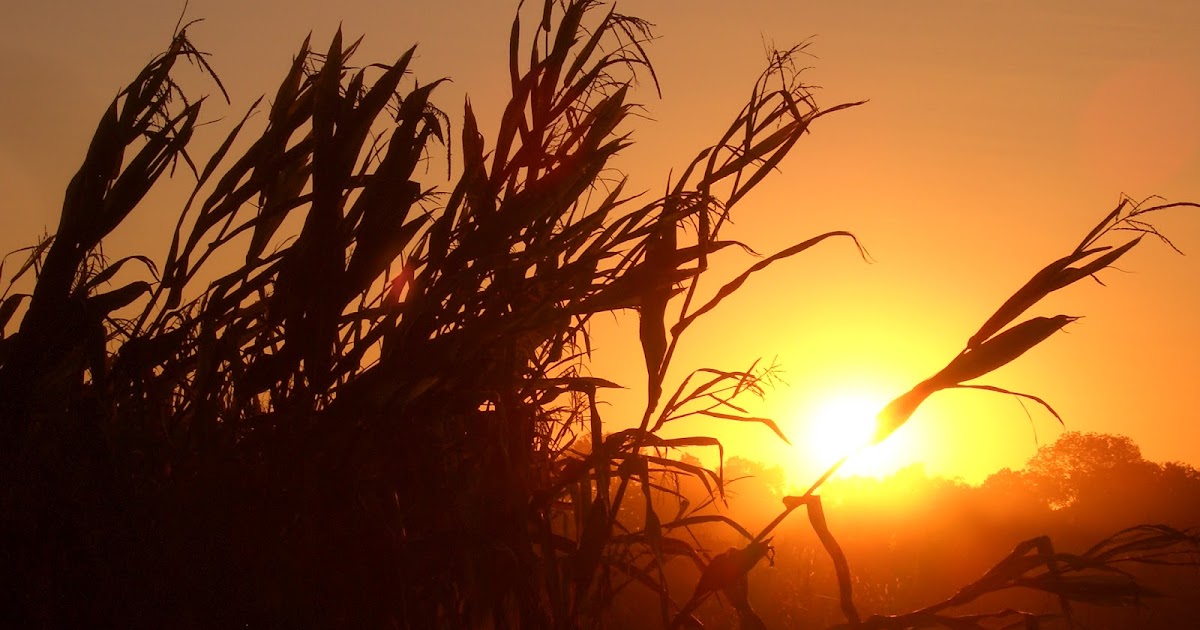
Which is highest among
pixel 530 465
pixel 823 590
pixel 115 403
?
pixel 115 403

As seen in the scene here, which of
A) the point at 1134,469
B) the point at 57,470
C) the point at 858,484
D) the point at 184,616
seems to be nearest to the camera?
the point at 184,616

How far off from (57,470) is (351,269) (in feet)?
1.17

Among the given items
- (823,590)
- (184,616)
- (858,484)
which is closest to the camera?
(184,616)

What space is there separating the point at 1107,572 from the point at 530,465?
648 millimetres

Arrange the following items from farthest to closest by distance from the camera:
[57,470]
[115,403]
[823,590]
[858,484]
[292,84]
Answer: [858,484]
[823,590]
[292,84]
[115,403]
[57,470]

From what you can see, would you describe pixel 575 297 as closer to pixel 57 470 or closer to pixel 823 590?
pixel 57 470

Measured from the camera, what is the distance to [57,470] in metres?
0.96

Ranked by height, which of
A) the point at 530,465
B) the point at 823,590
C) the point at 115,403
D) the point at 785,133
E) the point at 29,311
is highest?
the point at 785,133

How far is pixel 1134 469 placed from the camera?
3038 cm

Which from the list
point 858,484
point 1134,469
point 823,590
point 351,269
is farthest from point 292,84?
point 1134,469

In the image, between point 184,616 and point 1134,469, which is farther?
point 1134,469

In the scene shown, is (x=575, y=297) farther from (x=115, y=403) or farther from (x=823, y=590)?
(x=823, y=590)

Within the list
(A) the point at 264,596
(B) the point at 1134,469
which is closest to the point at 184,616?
(A) the point at 264,596

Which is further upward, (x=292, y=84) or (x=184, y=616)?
(x=292, y=84)
